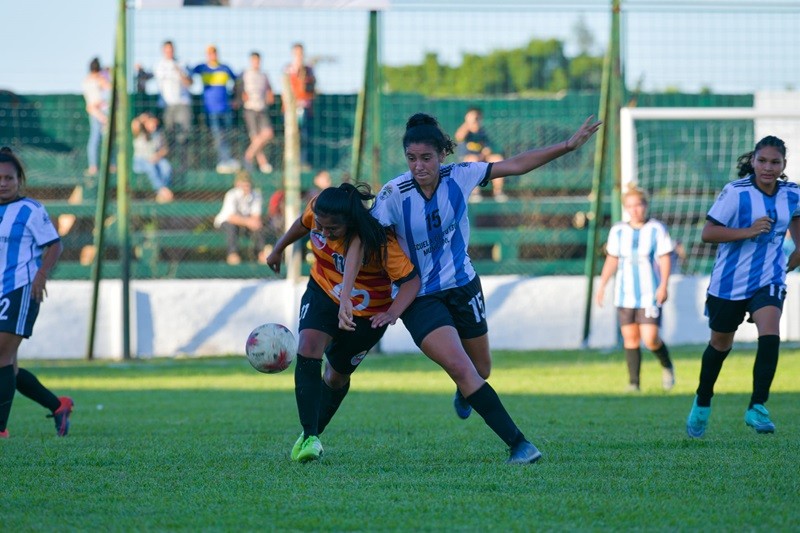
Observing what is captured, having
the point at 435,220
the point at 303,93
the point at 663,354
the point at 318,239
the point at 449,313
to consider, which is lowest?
the point at 663,354

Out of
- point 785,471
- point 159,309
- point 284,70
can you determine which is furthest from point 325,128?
point 785,471

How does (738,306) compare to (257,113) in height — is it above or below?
below

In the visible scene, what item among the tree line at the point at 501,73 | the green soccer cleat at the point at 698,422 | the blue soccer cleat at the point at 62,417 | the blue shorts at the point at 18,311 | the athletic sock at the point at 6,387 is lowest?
the blue soccer cleat at the point at 62,417

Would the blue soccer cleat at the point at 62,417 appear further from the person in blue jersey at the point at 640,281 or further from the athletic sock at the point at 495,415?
the person in blue jersey at the point at 640,281

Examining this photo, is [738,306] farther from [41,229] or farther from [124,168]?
[124,168]

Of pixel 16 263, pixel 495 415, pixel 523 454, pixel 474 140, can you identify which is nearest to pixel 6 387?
pixel 16 263

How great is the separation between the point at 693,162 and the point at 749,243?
1063 centimetres

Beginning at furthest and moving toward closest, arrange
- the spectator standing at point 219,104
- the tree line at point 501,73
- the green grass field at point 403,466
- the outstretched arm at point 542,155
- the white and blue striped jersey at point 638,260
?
the tree line at point 501,73 < the spectator standing at point 219,104 < the white and blue striped jersey at point 638,260 < the outstretched arm at point 542,155 < the green grass field at point 403,466

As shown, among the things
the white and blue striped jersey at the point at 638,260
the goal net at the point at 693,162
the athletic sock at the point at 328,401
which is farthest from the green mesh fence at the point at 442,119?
the athletic sock at the point at 328,401

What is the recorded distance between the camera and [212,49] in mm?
16047

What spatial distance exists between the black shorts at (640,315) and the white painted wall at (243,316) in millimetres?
4805

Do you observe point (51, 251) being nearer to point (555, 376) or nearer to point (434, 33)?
point (555, 376)

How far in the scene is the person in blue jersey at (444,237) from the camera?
20.1 feet

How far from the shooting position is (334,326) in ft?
21.1
